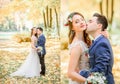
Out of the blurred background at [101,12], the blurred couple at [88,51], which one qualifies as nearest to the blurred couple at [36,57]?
the blurred background at [101,12]

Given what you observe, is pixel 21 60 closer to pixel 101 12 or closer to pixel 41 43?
pixel 41 43

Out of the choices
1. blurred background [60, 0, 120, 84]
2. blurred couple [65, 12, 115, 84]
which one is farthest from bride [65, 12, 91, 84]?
blurred background [60, 0, 120, 84]

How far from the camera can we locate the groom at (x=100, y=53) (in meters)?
2.41

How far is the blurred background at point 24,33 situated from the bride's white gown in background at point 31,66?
0.20ft

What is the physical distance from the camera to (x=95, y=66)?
8.03 feet

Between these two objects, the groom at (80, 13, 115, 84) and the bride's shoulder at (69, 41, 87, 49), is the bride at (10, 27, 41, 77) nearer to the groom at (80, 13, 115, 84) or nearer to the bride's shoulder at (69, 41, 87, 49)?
the bride's shoulder at (69, 41, 87, 49)

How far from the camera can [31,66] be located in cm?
409

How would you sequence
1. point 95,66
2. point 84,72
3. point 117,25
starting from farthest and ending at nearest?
1. point 117,25
2. point 84,72
3. point 95,66

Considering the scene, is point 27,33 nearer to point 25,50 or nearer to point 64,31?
point 25,50

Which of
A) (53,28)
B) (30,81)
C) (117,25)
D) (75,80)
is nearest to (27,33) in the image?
(53,28)

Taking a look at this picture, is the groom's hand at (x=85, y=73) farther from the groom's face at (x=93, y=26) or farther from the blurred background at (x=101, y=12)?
the blurred background at (x=101, y=12)

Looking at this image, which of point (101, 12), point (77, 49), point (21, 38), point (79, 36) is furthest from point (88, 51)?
point (21, 38)

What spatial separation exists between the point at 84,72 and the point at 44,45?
1.55 m

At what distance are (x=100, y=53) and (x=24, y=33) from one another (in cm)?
192
